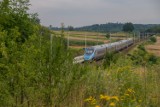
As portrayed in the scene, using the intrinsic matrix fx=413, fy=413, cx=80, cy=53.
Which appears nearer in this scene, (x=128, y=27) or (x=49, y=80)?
(x=49, y=80)

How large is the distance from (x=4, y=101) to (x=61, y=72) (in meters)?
1.20

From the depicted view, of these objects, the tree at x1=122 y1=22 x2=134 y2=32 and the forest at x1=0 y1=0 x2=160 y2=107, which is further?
the tree at x1=122 y1=22 x2=134 y2=32

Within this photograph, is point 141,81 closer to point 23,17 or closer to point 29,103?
point 23,17

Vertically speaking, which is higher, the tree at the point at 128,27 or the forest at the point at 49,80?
the forest at the point at 49,80

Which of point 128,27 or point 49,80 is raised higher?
point 49,80

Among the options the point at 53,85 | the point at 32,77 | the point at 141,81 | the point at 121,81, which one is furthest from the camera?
the point at 141,81

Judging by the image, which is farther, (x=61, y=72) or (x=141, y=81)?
(x=141, y=81)

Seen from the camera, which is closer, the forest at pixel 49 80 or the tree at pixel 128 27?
the forest at pixel 49 80

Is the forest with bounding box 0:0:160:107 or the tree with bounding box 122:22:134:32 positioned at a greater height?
the forest with bounding box 0:0:160:107

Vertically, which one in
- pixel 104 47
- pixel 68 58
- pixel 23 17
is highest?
pixel 23 17

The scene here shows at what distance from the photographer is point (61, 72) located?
6574 millimetres

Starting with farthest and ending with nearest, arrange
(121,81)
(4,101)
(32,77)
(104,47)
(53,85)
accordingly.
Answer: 1. (104,47)
2. (121,81)
3. (53,85)
4. (32,77)
5. (4,101)

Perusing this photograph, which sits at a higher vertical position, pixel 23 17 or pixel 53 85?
pixel 23 17

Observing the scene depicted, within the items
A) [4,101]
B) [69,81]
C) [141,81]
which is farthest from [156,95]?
[4,101]
